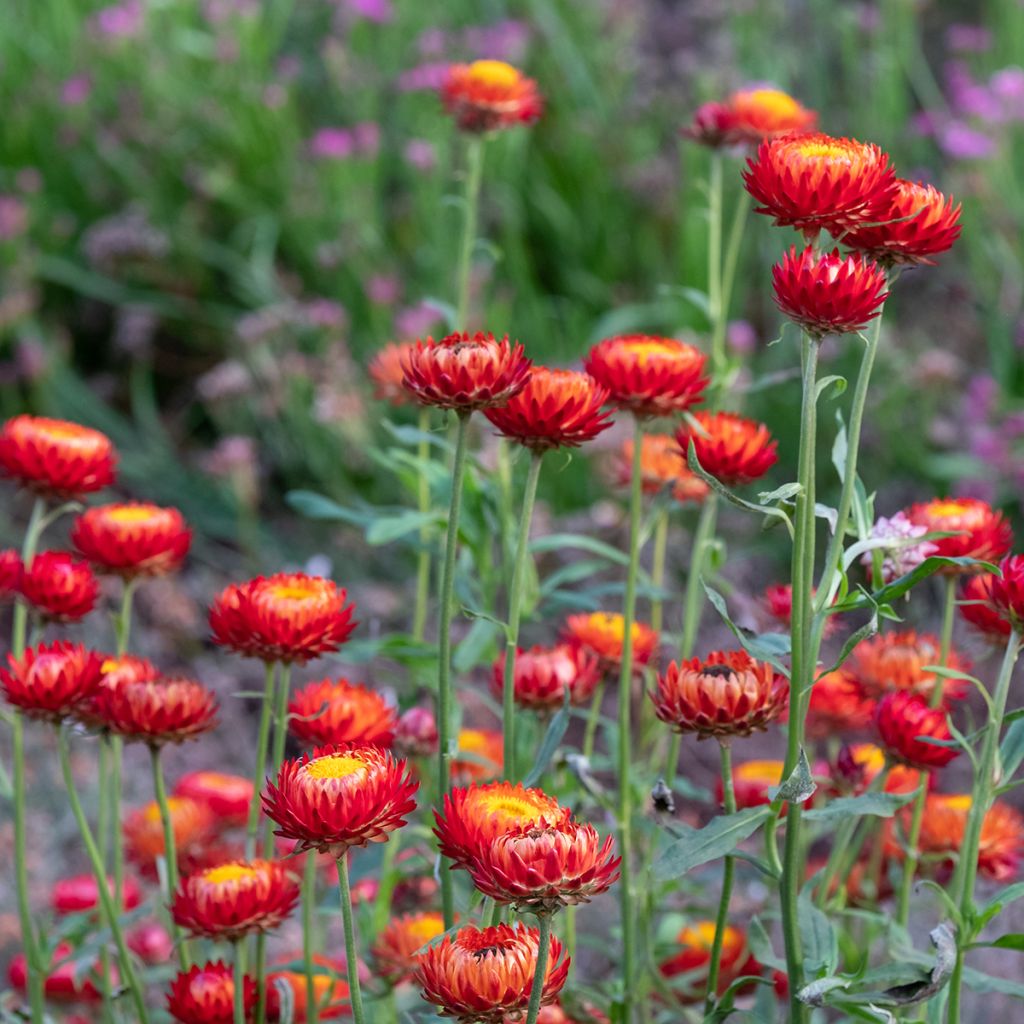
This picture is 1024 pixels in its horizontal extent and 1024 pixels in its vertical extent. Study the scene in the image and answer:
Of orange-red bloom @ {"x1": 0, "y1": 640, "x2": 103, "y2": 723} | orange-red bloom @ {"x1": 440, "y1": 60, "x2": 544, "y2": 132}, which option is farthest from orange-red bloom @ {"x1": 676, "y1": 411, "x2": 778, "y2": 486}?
orange-red bloom @ {"x1": 440, "y1": 60, "x2": 544, "y2": 132}

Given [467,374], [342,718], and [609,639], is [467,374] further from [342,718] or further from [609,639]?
[609,639]

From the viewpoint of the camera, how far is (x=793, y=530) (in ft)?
4.18

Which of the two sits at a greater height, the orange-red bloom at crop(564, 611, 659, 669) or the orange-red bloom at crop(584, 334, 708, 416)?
the orange-red bloom at crop(584, 334, 708, 416)

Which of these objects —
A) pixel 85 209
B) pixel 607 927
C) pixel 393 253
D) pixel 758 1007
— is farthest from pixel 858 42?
pixel 758 1007

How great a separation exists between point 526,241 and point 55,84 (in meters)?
1.81

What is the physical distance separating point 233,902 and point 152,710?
22 centimetres

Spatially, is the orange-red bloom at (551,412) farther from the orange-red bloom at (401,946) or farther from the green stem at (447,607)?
the orange-red bloom at (401,946)

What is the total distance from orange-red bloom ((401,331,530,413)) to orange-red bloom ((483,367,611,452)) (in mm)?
47

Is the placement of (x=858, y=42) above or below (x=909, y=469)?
above

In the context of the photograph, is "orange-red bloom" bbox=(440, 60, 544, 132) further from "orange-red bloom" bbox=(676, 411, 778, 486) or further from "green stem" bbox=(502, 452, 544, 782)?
"green stem" bbox=(502, 452, 544, 782)

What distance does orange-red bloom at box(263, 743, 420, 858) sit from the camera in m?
1.12

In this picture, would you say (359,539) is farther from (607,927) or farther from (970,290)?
(970,290)

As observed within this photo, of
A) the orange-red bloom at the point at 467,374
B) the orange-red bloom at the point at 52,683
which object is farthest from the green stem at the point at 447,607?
the orange-red bloom at the point at 52,683

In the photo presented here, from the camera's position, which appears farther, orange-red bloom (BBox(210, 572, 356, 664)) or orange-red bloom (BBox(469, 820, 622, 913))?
Answer: orange-red bloom (BBox(210, 572, 356, 664))
